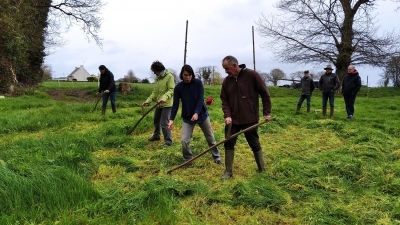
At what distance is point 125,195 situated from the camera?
407 cm

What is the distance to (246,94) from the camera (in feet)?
16.1

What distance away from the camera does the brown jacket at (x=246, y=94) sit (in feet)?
16.1

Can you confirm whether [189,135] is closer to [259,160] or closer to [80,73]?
[259,160]

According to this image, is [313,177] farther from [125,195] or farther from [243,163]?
[125,195]

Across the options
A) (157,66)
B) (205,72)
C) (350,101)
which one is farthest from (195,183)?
(205,72)

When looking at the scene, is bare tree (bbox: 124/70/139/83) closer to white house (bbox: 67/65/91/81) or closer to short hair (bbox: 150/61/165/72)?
white house (bbox: 67/65/91/81)

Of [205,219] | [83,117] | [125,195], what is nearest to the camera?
[205,219]

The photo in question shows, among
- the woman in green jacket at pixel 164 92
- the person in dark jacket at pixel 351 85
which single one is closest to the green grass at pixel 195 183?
the woman in green jacket at pixel 164 92

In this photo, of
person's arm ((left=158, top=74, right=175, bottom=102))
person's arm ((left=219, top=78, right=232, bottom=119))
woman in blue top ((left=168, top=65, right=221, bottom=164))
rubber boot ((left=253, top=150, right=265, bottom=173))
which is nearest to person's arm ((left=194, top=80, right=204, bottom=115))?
woman in blue top ((left=168, top=65, right=221, bottom=164))

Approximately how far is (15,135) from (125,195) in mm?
5446

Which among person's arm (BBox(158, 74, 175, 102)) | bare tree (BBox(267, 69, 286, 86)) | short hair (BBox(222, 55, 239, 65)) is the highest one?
bare tree (BBox(267, 69, 286, 86))

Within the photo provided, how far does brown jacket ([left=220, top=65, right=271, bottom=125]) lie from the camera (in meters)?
4.89

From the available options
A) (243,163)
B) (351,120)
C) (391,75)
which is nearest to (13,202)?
(243,163)

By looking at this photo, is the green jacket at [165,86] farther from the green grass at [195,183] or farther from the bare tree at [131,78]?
the bare tree at [131,78]
